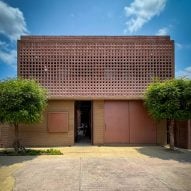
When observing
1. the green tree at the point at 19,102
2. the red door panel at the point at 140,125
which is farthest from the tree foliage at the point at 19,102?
the red door panel at the point at 140,125

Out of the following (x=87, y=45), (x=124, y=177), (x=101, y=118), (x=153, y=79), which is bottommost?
(x=124, y=177)

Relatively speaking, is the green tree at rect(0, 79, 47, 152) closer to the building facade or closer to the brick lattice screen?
the building facade

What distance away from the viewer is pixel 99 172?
31.7ft

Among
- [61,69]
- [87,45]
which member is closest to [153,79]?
[87,45]

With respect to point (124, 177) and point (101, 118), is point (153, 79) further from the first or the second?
point (124, 177)

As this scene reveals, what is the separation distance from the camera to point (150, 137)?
17312 mm

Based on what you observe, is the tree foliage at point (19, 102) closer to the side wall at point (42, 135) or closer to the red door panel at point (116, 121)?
the side wall at point (42, 135)

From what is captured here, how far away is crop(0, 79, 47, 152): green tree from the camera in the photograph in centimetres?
1333

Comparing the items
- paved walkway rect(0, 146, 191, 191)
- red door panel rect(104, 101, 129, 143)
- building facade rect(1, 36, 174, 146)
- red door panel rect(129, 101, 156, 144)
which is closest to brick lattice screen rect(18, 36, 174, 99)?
building facade rect(1, 36, 174, 146)

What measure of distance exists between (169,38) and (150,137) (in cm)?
660

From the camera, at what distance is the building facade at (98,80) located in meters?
17.0

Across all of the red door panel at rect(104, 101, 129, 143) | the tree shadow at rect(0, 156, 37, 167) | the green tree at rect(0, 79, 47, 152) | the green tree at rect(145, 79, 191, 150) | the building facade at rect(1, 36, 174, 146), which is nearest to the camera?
the tree shadow at rect(0, 156, 37, 167)

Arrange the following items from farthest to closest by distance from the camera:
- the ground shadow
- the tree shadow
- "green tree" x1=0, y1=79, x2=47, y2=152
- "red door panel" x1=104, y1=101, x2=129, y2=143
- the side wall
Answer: "red door panel" x1=104, y1=101, x2=129, y2=143
the side wall
"green tree" x1=0, y1=79, x2=47, y2=152
the ground shadow
the tree shadow

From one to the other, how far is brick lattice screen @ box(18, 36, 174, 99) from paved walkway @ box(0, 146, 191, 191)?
4794 millimetres
